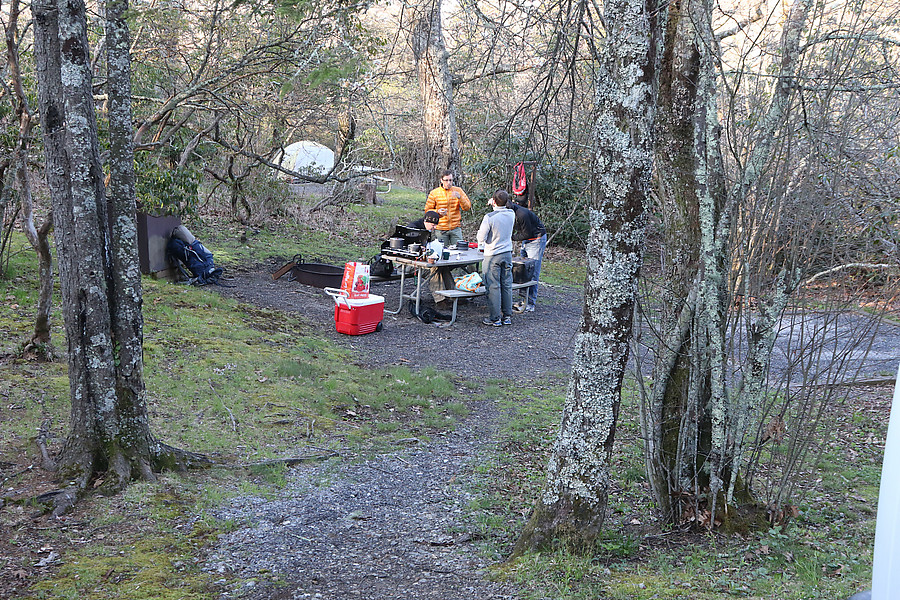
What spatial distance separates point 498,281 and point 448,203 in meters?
2.11

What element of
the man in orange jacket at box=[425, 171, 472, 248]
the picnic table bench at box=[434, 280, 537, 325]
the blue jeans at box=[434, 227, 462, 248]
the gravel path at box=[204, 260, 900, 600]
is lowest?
the gravel path at box=[204, 260, 900, 600]

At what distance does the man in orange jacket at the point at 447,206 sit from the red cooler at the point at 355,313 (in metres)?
2.73

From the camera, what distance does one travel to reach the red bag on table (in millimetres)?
9664

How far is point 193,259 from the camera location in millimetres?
11539

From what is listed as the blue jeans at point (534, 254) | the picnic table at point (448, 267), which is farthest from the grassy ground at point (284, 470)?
the blue jeans at point (534, 254)

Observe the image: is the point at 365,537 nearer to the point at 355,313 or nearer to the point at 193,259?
the point at 355,313

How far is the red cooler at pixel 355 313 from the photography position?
971cm

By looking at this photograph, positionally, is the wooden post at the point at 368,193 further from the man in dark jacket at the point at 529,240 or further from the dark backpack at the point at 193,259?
the man in dark jacket at the point at 529,240

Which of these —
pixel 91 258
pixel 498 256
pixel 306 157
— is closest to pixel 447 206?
pixel 498 256

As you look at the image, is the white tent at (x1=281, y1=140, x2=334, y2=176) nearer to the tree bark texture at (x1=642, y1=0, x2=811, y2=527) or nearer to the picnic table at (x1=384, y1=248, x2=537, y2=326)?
the picnic table at (x1=384, y1=248, x2=537, y2=326)

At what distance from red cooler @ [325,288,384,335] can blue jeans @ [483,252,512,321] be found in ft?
5.51

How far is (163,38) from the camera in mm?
9586

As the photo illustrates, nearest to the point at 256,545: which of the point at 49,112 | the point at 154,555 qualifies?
the point at 154,555

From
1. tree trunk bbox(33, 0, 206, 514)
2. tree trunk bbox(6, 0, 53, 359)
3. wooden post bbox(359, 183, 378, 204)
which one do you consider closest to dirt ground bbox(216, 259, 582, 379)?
tree trunk bbox(6, 0, 53, 359)
